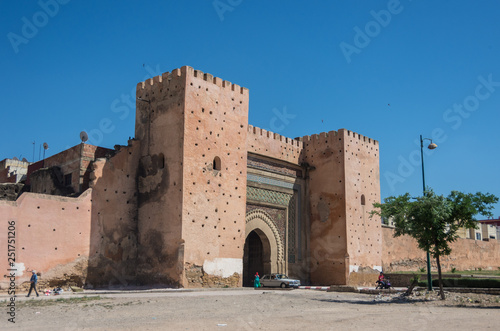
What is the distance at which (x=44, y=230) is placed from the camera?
1410cm

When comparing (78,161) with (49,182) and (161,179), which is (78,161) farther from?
(161,179)

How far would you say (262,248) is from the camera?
784 inches

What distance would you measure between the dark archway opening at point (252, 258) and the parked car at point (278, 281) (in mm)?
1454

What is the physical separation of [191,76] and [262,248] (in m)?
7.44

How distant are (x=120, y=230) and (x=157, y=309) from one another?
6.82 metres

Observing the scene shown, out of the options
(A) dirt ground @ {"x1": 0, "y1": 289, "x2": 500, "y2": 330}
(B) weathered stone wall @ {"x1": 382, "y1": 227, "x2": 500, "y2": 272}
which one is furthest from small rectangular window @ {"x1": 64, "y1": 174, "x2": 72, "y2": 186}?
(B) weathered stone wall @ {"x1": 382, "y1": 227, "x2": 500, "y2": 272}

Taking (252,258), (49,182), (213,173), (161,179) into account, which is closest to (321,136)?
(252,258)

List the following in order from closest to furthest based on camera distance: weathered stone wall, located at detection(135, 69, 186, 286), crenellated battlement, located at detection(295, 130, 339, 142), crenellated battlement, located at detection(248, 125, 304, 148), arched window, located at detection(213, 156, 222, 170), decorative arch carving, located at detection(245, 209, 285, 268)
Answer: weathered stone wall, located at detection(135, 69, 186, 286)
arched window, located at detection(213, 156, 222, 170)
decorative arch carving, located at detection(245, 209, 285, 268)
crenellated battlement, located at detection(248, 125, 304, 148)
crenellated battlement, located at detection(295, 130, 339, 142)

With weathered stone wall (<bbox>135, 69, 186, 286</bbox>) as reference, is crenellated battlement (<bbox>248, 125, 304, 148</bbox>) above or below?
above

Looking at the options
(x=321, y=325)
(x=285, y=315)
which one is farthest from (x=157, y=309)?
(x=321, y=325)

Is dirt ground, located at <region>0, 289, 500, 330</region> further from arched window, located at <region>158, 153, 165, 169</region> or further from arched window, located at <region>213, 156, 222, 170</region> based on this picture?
arched window, located at <region>213, 156, 222, 170</region>

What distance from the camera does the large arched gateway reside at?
63.6ft

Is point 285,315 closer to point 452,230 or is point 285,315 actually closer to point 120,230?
point 452,230

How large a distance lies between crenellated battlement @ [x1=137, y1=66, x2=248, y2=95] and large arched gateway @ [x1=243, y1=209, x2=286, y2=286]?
471 cm
